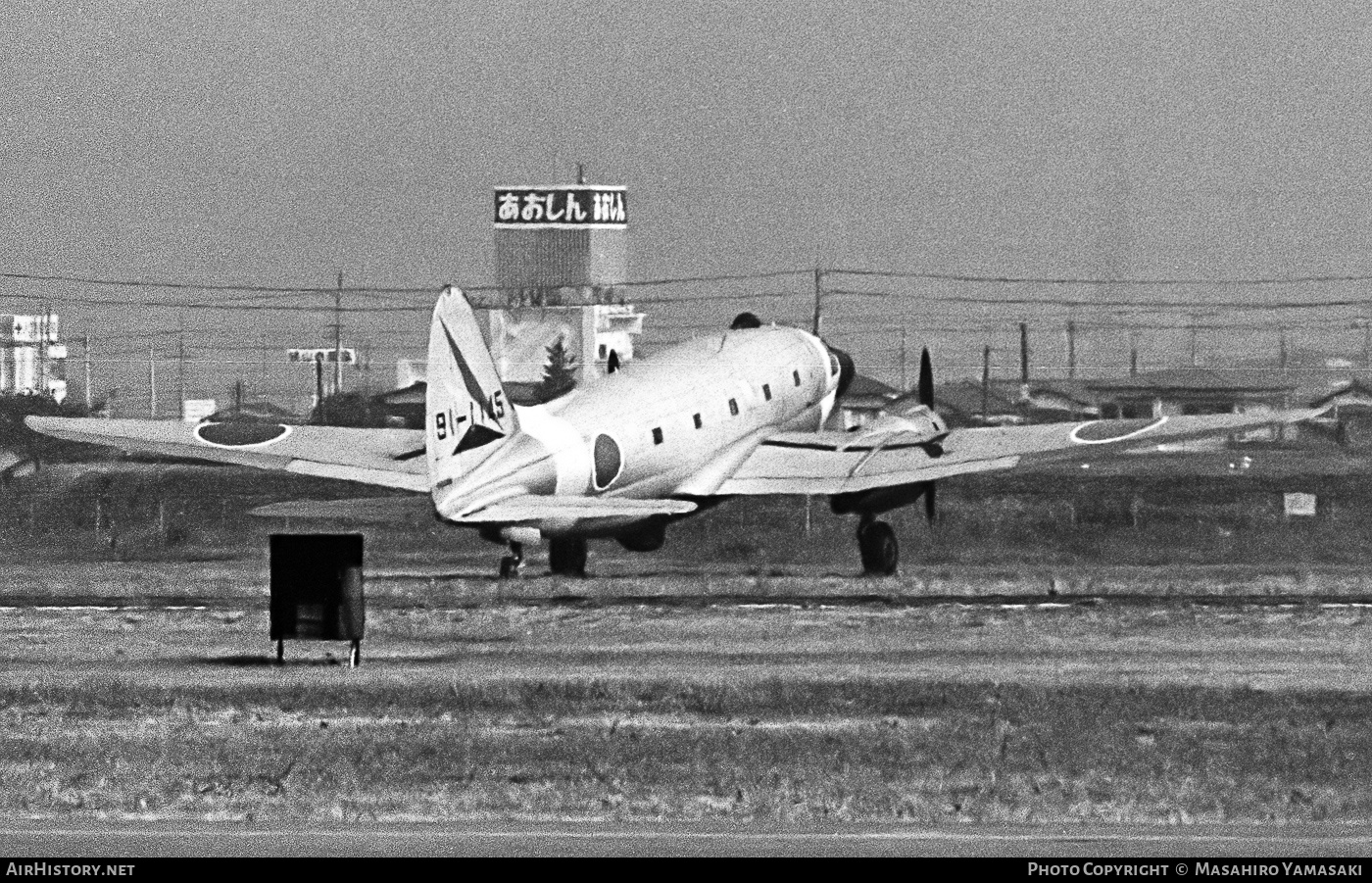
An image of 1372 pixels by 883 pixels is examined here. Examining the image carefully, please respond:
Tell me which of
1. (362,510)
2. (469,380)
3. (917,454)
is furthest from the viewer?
(917,454)

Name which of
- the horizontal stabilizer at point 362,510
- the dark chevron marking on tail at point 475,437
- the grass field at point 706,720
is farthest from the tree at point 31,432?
the grass field at point 706,720

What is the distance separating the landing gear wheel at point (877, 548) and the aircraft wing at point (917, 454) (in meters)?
1.09

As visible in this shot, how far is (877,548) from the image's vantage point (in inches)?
2338

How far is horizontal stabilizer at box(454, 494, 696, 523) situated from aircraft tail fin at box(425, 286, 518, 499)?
3.26 feet

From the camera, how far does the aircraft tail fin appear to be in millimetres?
47500

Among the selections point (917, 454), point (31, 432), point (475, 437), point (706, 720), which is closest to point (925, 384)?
point (917, 454)

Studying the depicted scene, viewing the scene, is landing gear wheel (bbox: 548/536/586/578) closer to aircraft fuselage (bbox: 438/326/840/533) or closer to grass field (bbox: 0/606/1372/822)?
aircraft fuselage (bbox: 438/326/840/533)

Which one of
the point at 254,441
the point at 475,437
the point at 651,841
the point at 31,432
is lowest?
the point at 31,432

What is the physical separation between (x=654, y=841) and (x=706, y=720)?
10281 millimetres

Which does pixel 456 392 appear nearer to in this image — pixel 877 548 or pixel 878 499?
pixel 877 548

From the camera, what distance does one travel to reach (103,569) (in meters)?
60.0

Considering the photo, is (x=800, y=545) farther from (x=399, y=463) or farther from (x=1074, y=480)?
(x=1074, y=480)

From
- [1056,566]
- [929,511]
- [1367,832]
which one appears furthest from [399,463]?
[1367,832]

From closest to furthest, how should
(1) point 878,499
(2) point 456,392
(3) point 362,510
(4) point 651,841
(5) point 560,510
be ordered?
(4) point 651,841
(2) point 456,392
(3) point 362,510
(5) point 560,510
(1) point 878,499
